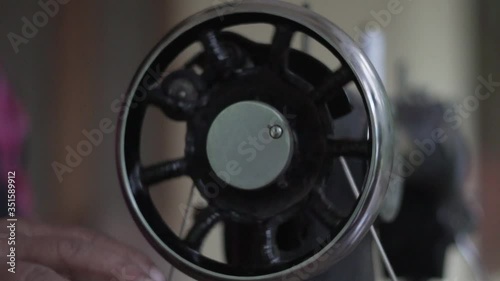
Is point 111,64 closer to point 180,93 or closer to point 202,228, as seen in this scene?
point 180,93

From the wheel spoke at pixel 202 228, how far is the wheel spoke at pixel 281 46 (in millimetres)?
176

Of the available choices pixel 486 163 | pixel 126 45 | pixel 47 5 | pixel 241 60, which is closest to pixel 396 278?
pixel 486 163

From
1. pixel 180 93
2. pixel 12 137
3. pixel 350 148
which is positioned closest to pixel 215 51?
pixel 180 93

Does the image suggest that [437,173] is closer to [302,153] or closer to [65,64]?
[302,153]

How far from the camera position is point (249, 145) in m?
0.62

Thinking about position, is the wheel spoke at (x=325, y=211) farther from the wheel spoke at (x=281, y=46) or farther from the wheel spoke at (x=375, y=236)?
the wheel spoke at (x=281, y=46)

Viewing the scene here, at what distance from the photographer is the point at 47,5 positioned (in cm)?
74

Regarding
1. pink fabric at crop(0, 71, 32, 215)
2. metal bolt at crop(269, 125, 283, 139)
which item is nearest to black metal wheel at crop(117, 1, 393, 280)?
metal bolt at crop(269, 125, 283, 139)

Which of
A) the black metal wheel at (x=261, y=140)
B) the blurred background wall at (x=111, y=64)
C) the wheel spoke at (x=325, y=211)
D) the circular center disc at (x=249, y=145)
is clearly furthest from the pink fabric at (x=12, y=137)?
the wheel spoke at (x=325, y=211)

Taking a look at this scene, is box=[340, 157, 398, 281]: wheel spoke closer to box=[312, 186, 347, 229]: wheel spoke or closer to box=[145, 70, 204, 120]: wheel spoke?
box=[312, 186, 347, 229]: wheel spoke

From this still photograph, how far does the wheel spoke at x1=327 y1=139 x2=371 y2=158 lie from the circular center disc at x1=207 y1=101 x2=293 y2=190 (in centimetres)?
4

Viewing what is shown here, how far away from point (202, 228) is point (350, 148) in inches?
7.3

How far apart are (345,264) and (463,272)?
0.13m

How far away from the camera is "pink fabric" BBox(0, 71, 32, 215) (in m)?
0.72
